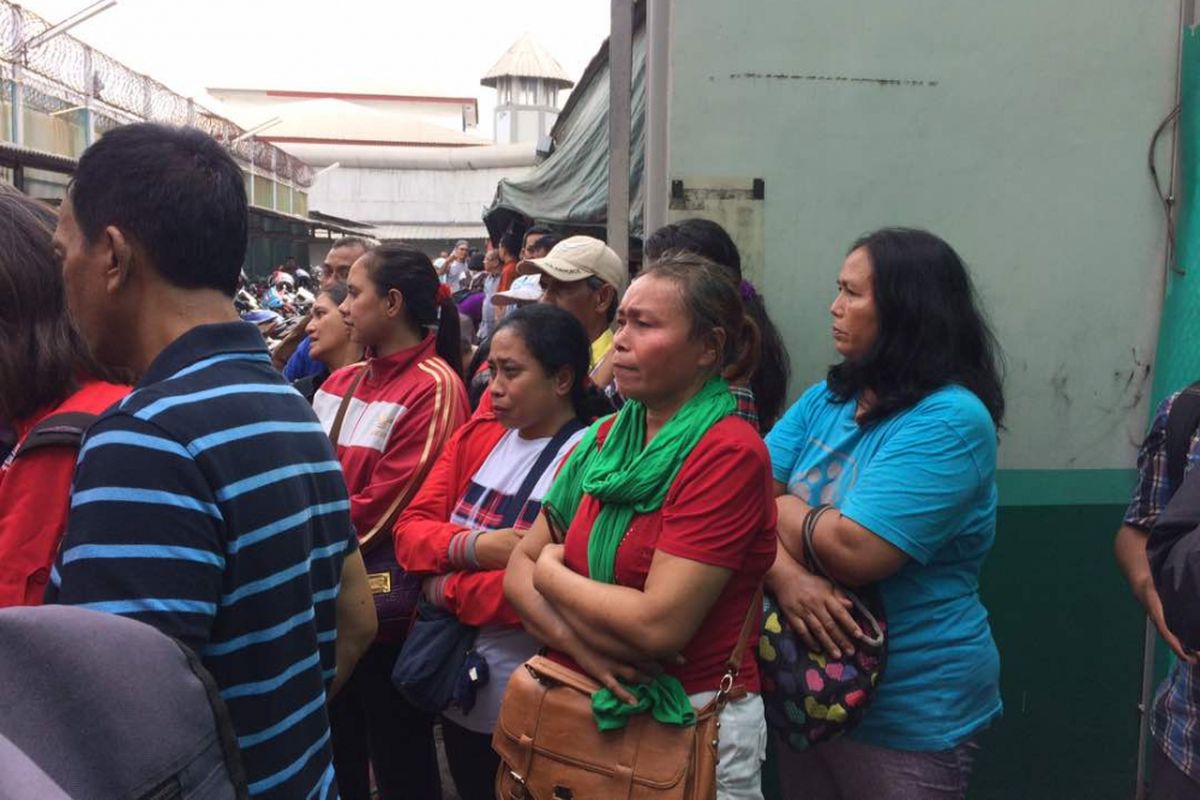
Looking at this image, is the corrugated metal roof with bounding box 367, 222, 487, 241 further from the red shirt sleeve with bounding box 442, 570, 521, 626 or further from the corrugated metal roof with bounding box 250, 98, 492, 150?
the red shirt sleeve with bounding box 442, 570, 521, 626

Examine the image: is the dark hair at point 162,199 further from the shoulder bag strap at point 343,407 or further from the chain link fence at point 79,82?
the chain link fence at point 79,82

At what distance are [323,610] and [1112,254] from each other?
115 inches

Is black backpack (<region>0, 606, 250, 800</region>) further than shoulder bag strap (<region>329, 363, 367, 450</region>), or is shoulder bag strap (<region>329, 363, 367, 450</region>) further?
shoulder bag strap (<region>329, 363, 367, 450</region>)

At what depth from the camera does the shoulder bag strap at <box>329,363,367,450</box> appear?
358 centimetres

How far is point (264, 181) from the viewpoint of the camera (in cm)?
3712

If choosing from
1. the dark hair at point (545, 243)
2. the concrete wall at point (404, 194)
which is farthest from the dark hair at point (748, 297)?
the concrete wall at point (404, 194)

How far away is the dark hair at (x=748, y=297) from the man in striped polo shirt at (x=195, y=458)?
167 cm

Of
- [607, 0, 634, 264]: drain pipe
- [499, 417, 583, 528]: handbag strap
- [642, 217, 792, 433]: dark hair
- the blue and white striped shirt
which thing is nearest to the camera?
the blue and white striped shirt

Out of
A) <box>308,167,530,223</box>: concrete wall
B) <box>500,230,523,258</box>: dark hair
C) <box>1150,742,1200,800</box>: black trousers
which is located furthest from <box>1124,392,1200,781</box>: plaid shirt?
<box>308,167,530,223</box>: concrete wall

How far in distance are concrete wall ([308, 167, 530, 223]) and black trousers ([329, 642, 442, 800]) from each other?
43.4 metres

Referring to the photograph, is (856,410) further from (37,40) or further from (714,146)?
(37,40)

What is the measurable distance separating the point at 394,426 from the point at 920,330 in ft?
5.50

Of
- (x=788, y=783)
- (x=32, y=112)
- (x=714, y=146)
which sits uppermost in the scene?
(x=32, y=112)

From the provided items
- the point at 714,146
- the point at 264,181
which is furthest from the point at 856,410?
the point at 264,181
